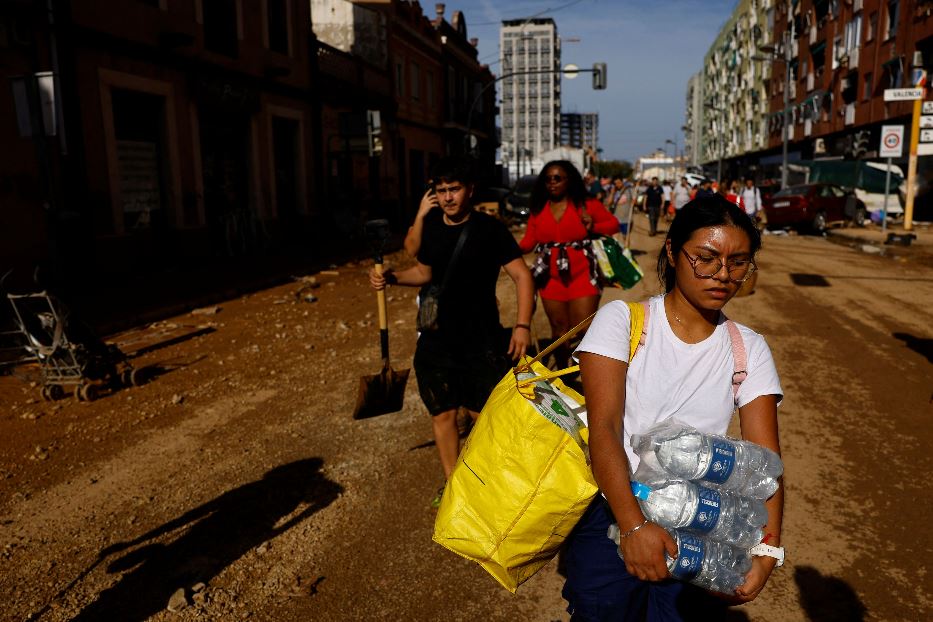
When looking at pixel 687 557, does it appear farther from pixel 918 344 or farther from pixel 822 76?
pixel 822 76

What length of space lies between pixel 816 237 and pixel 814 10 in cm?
2725

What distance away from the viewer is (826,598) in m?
3.12

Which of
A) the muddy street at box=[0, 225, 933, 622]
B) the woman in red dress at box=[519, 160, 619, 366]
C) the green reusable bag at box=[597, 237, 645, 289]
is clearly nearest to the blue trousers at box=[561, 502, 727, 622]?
the muddy street at box=[0, 225, 933, 622]

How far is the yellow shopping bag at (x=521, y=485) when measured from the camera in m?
1.77

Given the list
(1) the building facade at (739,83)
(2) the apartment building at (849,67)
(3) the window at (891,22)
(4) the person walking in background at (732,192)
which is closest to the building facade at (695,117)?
(1) the building facade at (739,83)

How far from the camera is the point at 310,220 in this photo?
19.9 metres

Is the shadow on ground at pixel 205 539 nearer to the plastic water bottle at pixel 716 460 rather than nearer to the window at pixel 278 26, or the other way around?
the plastic water bottle at pixel 716 460

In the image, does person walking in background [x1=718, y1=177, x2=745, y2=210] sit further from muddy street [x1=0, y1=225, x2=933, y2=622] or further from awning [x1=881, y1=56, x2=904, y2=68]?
awning [x1=881, y1=56, x2=904, y2=68]

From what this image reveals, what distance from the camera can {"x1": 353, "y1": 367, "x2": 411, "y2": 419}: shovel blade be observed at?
13.9ft

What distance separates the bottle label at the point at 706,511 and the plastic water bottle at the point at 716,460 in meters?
0.03

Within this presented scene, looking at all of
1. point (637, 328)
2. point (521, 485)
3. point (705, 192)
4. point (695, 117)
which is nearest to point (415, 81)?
point (705, 192)

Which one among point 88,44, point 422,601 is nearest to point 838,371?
point 422,601

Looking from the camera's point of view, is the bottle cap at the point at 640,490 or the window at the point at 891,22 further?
the window at the point at 891,22

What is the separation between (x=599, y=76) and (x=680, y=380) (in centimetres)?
2711
